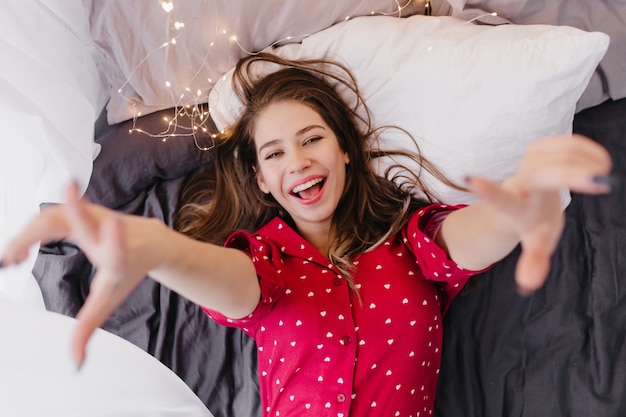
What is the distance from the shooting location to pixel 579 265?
1.19m

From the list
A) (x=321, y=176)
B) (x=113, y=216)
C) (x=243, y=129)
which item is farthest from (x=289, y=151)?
(x=113, y=216)

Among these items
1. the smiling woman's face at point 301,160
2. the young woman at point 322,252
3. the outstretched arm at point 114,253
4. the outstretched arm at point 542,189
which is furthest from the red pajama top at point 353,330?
the outstretched arm at point 542,189

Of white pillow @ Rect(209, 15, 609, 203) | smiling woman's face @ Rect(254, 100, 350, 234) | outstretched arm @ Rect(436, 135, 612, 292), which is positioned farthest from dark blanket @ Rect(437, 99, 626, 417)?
outstretched arm @ Rect(436, 135, 612, 292)

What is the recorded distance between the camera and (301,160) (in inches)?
42.4

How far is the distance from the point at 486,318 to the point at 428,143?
1.31ft

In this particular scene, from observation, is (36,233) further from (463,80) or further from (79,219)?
(463,80)

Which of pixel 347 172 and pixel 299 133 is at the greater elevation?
pixel 299 133

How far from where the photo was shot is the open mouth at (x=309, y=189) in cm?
109

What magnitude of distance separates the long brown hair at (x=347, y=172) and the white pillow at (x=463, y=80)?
3 cm

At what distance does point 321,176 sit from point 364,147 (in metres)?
0.17

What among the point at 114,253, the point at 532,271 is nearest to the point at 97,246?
the point at 114,253

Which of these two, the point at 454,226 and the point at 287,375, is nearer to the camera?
the point at 454,226

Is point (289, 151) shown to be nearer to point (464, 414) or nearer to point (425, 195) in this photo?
point (425, 195)

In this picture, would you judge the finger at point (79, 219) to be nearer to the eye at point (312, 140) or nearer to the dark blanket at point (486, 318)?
the eye at point (312, 140)
